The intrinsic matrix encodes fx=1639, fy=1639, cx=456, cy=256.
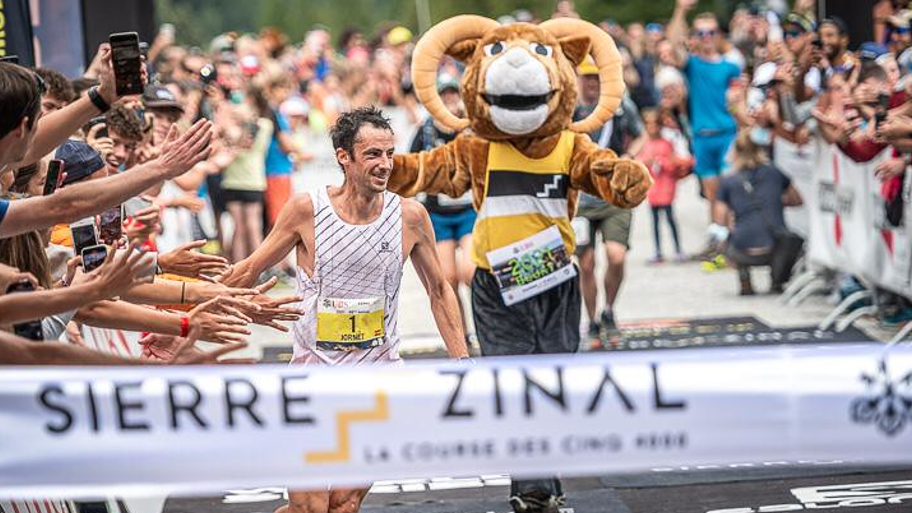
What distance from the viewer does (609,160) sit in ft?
25.0

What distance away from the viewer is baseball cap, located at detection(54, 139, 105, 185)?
7.14 m

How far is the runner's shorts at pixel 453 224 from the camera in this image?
37.0 ft

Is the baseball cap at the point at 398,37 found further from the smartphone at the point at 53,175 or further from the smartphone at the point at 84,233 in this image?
the smartphone at the point at 53,175

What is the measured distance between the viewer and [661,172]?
16.6 meters

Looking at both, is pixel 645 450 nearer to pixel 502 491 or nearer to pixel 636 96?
pixel 502 491

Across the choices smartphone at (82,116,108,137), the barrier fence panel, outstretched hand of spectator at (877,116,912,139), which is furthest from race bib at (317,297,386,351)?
the barrier fence panel

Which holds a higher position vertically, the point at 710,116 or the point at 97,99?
the point at 97,99

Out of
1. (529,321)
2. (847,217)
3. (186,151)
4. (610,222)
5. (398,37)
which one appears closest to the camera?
(186,151)

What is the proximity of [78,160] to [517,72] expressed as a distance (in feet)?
6.83

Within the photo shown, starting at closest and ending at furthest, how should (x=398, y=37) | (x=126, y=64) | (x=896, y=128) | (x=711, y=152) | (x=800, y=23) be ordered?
1. (x=126, y=64)
2. (x=896, y=128)
3. (x=800, y=23)
4. (x=711, y=152)
5. (x=398, y=37)

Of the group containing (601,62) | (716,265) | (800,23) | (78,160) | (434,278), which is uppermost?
(601,62)

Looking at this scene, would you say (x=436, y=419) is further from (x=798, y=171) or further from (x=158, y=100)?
(x=798, y=171)

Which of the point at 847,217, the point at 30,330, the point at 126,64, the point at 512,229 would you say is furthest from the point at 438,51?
the point at 847,217

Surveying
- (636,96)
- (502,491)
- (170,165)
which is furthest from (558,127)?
(636,96)
